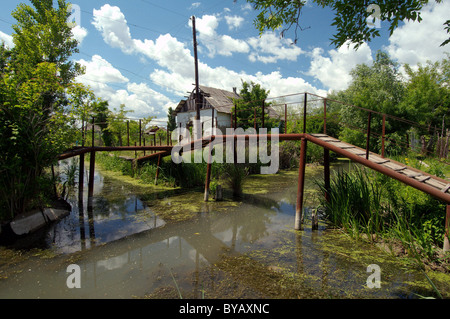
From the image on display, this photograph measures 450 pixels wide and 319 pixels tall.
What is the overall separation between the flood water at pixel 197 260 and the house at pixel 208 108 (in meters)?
20.5

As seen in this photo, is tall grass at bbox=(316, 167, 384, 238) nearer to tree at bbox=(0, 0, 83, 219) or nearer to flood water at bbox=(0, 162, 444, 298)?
flood water at bbox=(0, 162, 444, 298)

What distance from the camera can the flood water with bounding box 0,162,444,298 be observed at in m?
3.81

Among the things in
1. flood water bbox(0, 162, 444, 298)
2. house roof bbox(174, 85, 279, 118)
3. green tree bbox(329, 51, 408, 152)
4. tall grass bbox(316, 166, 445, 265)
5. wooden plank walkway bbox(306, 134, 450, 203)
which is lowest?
flood water bbox(0, 162, 444, 298)

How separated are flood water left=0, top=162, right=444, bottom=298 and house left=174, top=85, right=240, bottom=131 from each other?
67.2 feet

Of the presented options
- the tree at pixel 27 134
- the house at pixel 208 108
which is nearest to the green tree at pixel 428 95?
the house at pixel 208 108

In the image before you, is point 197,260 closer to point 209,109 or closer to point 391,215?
point 391,215

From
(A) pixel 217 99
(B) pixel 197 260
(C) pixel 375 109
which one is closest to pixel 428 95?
(C) pixel 375 109

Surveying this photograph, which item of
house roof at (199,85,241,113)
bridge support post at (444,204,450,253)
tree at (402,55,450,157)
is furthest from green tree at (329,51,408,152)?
house roof at (199,85,241,113)

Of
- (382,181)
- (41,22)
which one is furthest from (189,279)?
(41,22)

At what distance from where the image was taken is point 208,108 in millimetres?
29469

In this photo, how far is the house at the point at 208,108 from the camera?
28.7 m

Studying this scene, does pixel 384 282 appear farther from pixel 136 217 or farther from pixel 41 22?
pixel 41 22

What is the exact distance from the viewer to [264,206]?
8750mm

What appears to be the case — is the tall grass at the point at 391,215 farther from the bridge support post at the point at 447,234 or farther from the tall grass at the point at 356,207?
the bridge support post at the point at 447,234
